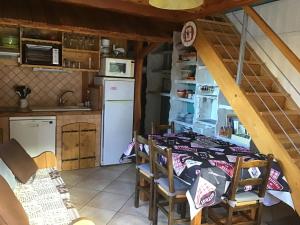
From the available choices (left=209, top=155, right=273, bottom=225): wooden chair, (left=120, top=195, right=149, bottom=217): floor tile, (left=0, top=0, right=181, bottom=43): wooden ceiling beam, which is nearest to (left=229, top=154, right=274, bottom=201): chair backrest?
(left=209, top=155, right=273, bottom=225): wooden chair

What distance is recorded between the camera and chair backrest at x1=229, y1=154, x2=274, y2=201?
214 cm

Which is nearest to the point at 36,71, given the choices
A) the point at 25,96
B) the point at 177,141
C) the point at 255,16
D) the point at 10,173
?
the point at 25,96

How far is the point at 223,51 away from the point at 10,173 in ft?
9.03

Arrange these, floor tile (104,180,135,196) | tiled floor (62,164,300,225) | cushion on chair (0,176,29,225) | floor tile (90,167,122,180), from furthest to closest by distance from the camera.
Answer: floor tile (90,167,122,180), floor tile (104,180,135,196), tiled floor (62,164,300,225), cushion on chair (0,176,29,225)

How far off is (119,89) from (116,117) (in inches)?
18.1

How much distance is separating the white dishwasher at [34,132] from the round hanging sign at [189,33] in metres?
2.18

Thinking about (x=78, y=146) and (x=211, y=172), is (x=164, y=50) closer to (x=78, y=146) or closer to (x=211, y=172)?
(x=78, y=146)

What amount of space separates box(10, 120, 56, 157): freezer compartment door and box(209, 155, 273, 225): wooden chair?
8.52 ft

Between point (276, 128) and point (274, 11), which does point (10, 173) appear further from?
point (274, 11)

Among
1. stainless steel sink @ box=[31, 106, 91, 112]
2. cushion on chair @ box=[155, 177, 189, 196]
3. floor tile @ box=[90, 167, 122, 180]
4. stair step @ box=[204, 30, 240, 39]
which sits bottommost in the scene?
floor tile @ box=[90, 167, 122, 180]

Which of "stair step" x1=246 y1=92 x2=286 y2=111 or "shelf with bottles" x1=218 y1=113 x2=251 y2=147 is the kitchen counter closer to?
"shelf with bottles" x1=218 y1=113 x2=251 y2=147

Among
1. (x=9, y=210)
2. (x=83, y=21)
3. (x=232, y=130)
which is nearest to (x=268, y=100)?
(x=232, y=130)

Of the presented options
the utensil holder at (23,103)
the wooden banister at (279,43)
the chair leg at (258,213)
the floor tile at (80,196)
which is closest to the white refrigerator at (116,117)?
the floor tile at (80,196)

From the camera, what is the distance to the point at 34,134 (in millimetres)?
3932
